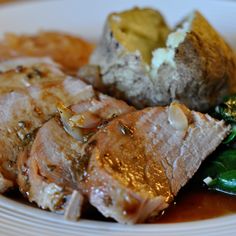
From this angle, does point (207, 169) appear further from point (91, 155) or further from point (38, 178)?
point (38, 178)

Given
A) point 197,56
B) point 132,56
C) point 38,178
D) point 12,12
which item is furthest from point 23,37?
point 38,178

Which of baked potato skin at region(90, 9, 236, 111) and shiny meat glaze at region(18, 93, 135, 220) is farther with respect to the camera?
baked potato skin at region(90, 9, 236, 111)

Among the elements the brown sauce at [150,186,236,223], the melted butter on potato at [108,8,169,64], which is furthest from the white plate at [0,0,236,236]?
the brown sauce at [150,186,236,223]

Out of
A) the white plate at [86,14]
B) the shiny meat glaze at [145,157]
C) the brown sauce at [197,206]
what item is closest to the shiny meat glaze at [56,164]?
the shiny meat glaze at [145,157]

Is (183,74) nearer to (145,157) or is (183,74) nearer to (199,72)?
(199,72)

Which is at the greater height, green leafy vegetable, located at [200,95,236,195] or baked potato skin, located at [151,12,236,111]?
baked potato skin, located at [151,12,236,111]

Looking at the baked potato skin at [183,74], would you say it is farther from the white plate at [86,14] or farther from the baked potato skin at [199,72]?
the white plate at [86,14]

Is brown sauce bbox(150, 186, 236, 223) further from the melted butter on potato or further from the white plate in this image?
the white plate
